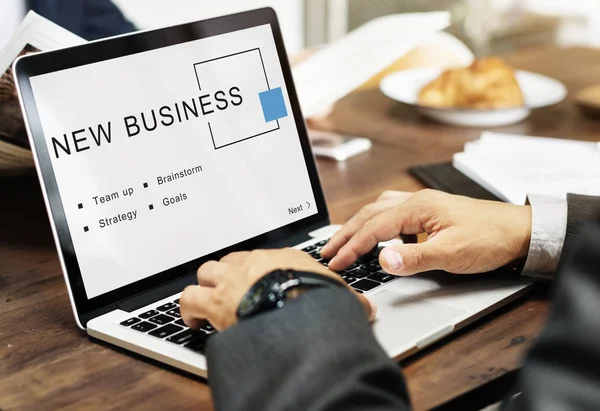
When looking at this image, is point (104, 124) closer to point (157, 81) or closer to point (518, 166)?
point (157, 81)

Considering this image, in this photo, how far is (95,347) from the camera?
76cm

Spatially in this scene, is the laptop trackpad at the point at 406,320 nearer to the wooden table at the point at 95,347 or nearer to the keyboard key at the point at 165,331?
the wooden table at the point at 95,347

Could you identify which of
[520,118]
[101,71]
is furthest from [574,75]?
[101,71]

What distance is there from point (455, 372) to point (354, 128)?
914 millimetres

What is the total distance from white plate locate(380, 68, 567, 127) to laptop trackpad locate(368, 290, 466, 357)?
0.79m

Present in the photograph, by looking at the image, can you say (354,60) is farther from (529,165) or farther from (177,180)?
(177,180)

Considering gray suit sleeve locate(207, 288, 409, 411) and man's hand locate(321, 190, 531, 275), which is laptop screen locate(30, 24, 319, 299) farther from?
gray suit sleeve locate(207, 288, 409, 411)

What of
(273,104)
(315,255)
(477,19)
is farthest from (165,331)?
(477,19)

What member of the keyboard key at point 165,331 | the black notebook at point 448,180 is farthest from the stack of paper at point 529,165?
the keyboard key at point 165,331

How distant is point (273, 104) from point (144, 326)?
36 centimetres

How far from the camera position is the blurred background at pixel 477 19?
11.4 ft

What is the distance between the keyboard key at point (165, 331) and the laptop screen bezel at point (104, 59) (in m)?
0.08

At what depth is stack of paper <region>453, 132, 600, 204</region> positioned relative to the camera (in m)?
1.12

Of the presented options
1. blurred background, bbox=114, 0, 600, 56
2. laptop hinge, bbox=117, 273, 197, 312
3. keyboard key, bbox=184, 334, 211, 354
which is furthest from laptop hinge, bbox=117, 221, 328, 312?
blurred background, bbox=114, 0, 600, 56
